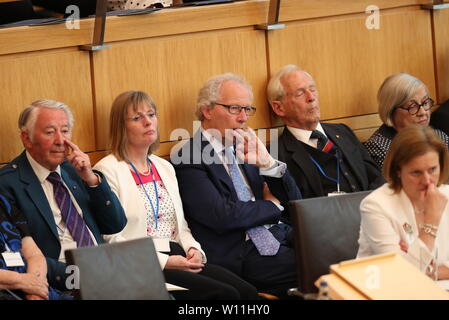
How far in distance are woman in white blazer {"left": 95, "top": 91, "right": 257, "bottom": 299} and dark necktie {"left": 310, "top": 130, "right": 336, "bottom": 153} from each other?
1006 mm

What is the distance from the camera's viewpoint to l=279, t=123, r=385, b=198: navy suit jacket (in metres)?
4.79

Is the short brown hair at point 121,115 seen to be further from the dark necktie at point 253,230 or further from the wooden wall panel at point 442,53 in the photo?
the wooden wall panel at point 442,53

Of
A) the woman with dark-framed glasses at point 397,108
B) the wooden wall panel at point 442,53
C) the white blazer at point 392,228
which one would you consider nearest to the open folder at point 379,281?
the white blazer at point 392,228

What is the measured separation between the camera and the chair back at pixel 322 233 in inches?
127

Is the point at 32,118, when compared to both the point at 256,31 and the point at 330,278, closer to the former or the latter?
the point at 256,31

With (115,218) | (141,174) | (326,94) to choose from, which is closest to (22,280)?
(115,218)

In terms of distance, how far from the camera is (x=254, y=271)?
4336 millimetres

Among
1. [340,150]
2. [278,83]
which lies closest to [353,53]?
[278,83]

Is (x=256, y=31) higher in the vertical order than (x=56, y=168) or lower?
higher

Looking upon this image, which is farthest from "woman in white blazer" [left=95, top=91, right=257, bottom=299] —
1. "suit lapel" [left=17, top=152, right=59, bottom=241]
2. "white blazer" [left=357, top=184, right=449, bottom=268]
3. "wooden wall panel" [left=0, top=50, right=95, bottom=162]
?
"white blazer" [left=357, top=184, right=449, bottom=268]

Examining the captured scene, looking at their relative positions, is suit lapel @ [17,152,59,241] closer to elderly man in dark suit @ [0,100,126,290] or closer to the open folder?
elderly man in dark suit @ [0,100,126,290]

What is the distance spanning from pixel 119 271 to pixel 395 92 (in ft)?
9.46

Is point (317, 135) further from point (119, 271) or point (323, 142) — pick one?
point (119, 271)

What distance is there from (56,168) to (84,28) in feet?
2.87
